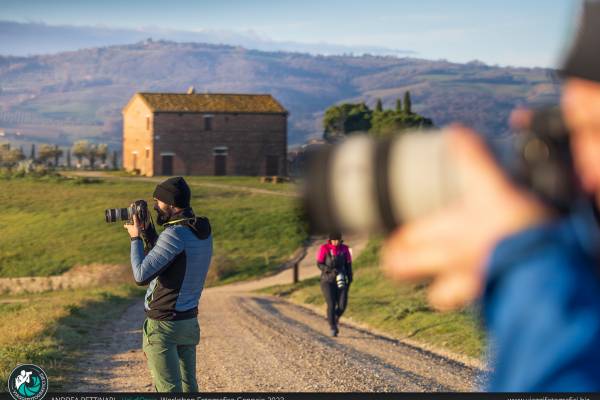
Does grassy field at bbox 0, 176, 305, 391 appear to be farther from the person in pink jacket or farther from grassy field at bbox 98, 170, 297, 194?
the person in pink jacket

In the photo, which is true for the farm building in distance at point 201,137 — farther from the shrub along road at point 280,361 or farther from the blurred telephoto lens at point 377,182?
the blurred telephoto lens at point 377,182

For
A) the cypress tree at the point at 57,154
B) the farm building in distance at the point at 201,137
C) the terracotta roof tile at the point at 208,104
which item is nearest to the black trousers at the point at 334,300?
the farm building in distance at the point at 201,137

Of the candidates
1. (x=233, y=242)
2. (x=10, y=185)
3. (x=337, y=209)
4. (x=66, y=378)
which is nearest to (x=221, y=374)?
(x=66, y=378)

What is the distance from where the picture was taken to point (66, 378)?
12.4 metres

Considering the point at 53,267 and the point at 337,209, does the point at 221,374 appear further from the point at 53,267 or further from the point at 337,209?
the point at 337,209

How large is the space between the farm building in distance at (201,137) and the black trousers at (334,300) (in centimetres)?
229

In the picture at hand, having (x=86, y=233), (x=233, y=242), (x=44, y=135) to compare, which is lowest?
(x=233, y=242)

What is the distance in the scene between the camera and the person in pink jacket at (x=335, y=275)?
18125mm

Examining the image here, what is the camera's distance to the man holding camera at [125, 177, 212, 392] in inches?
283

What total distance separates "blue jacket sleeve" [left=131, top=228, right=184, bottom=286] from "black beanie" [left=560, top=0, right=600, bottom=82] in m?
5.75

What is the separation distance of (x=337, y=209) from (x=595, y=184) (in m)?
0.37

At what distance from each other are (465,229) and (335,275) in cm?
1689

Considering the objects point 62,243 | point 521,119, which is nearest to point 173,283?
point 521,119

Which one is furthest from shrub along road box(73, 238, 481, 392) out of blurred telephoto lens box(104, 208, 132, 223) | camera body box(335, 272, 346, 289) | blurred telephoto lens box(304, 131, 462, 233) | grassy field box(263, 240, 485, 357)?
blurred telephoto lens box(304, 131, 462, 233)
